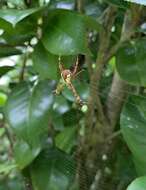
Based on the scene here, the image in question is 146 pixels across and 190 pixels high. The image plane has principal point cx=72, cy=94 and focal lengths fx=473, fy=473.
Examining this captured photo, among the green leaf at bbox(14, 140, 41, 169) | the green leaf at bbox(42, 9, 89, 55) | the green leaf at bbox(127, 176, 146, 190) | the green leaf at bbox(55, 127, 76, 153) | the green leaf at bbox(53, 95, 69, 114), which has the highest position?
the green leaf at bbox(42, 9, 89, 55)

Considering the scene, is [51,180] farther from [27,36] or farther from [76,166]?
[27,36]

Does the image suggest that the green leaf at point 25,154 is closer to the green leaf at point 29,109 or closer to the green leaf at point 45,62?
the green leaf at point 29,109

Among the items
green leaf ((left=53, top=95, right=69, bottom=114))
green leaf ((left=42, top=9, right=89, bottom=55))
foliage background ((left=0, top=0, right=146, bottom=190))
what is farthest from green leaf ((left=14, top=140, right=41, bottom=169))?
green leaf ((left=42, top=9, right=89, bottom=55))

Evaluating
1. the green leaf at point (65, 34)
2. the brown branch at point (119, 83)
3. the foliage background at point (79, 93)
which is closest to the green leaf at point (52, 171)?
the foliage background at point (79, 93)

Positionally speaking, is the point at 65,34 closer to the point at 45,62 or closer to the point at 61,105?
the point at 45,62

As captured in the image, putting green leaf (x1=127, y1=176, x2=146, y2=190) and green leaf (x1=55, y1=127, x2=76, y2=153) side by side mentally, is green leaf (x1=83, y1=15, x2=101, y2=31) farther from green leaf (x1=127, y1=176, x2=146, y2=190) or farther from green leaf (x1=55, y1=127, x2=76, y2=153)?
green leaf (x1=55, y1=127, x2=76, y2=153)

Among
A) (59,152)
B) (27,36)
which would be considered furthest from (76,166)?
(27,36)
